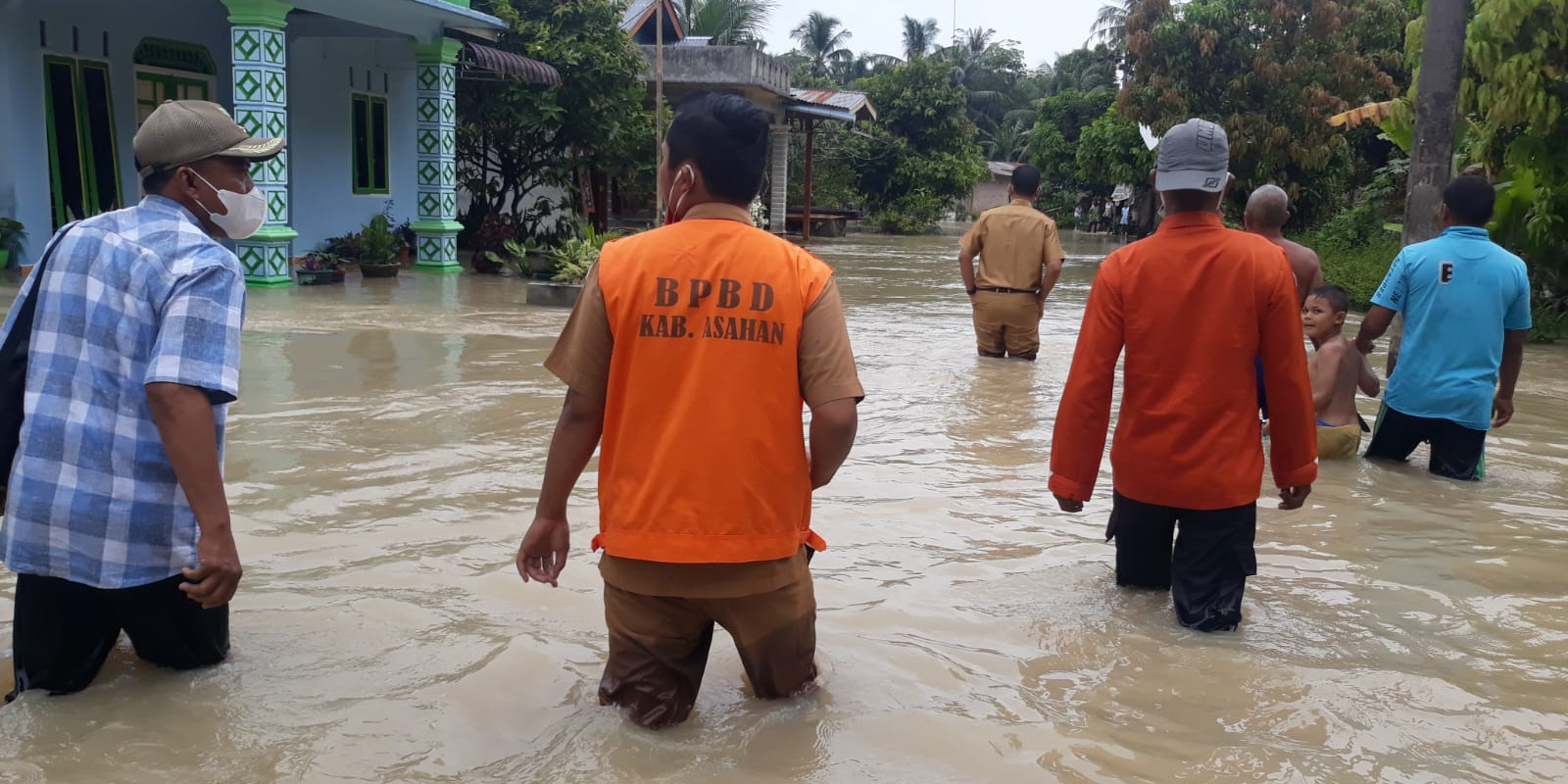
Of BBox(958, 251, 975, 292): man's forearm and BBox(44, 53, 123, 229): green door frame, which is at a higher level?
BBox(44, 53, 123, 229): green door frame

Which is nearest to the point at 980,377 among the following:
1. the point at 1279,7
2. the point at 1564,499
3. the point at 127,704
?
the point at 1564,499

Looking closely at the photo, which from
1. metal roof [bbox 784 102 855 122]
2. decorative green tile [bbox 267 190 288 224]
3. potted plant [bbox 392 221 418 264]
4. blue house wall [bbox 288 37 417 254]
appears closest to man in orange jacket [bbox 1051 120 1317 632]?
decorative green tile [bbox 267 190 288 224]

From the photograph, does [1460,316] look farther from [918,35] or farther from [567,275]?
[918,35]

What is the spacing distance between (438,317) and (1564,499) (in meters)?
9.49

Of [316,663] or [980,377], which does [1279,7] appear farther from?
[316,663]

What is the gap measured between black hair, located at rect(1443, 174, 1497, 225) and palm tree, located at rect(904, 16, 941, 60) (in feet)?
A: 194

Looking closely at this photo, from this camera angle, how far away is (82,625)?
130 inches

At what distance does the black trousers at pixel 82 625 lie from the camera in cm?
323

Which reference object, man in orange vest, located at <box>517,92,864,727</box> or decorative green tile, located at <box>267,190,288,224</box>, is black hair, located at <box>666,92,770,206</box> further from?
decorative green tile, located at <box>267,190,288,224</box>

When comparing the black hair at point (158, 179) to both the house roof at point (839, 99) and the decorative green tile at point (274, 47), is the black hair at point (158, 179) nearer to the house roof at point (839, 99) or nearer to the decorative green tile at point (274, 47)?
the decorative green tile at point (274, 47)

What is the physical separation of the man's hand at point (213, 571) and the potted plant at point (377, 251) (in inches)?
548

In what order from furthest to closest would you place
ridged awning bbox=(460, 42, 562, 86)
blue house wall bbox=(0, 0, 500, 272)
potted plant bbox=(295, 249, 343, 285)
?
ridged awning bbox=(460, 42, 562, 86) < potted plant bbox=(295, 249, 343, 285) < blue house wall bbox=(0, 0, 500, 272)

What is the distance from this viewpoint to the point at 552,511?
123 inches

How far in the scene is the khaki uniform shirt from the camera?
9.91ft
